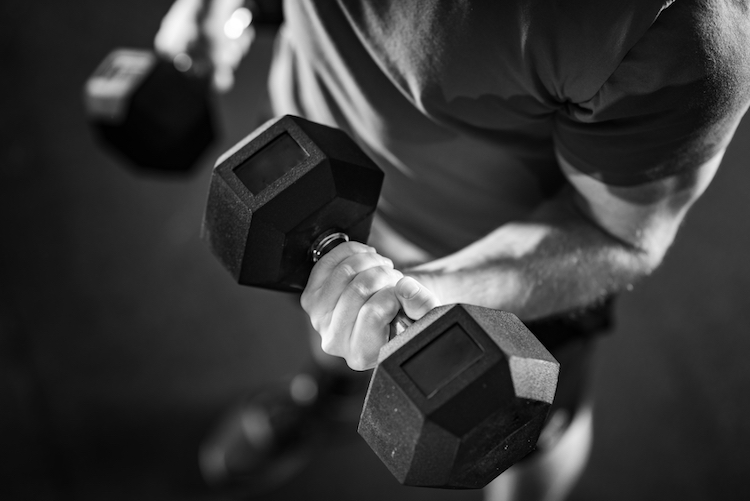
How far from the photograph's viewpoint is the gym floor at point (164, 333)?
1204 mm

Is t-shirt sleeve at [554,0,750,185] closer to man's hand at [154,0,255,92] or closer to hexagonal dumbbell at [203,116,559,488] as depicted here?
hexagonal dumbbell at [203,116,559,488]

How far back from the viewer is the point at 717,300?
4.45ft

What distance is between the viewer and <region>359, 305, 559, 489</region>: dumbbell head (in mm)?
445

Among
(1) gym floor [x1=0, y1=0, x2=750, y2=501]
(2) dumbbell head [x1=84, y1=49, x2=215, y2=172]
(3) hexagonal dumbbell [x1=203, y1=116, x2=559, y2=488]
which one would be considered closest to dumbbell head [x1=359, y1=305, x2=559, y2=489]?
(3) hexagonal dumbbell [x1=203, y1=116, x2=559, y2=488]

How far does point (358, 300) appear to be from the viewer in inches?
19.2

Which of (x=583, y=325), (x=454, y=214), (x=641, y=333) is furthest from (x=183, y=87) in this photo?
(x=641, y=333)

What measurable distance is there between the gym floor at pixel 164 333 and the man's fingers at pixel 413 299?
761 millimetres

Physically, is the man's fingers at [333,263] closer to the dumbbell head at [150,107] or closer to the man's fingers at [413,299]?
the man's fingers at [413,299]

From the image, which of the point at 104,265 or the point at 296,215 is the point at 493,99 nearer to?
the point at 296,215

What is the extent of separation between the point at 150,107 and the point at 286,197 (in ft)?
1.34

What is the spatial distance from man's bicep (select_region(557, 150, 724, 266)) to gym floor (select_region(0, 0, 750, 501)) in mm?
709

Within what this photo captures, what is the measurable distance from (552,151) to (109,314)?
3.08 ft

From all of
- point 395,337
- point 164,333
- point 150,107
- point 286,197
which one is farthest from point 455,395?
point 164,333

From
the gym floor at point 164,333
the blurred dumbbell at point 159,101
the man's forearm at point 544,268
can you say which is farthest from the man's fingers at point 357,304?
the gym floor at point 164,333
